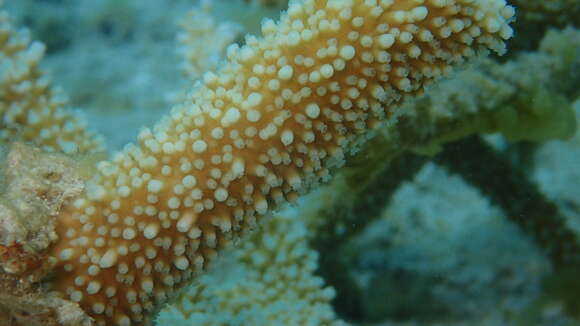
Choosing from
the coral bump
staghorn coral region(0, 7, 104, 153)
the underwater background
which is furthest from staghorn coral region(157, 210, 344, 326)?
staghorn coral region(0, 7, 104, 153)

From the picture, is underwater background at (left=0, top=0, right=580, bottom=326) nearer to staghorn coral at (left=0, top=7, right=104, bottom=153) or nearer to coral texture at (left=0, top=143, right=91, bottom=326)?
staghorn coral at (left=0, top=7, right=104, bottom=153)

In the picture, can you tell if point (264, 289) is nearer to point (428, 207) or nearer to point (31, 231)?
point (31, 231)

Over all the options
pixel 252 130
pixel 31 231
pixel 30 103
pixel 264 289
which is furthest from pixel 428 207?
pixel 31 231

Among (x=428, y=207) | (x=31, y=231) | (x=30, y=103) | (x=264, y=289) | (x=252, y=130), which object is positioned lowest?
(x=31, y=231)

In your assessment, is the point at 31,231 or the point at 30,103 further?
the point at 30,103

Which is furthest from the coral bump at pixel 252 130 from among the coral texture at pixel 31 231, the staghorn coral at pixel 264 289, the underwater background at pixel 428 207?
the staghorn coral at pixel 264 289

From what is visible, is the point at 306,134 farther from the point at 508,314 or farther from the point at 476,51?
the point at 508,314

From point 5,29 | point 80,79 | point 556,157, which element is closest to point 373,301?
point 556,157
